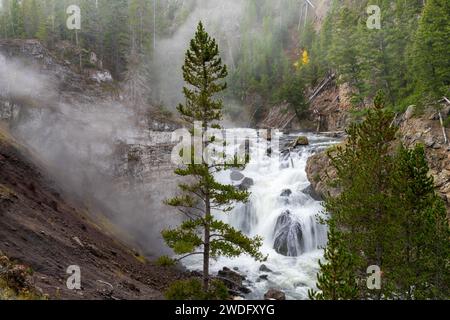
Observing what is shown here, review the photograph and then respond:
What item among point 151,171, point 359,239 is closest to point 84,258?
point 359,239

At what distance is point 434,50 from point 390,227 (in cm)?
2214

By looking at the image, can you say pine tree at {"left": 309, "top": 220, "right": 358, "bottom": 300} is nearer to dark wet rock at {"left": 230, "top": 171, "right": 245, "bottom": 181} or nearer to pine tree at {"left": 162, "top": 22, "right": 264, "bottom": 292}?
pine tree at {"left": 162, "top": 22, "right": 264, "bottom": 292}

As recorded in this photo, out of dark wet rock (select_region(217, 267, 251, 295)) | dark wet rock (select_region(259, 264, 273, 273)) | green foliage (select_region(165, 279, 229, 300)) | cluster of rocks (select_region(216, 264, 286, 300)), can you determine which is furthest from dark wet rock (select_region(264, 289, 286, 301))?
green foliage (select_region(165, 279, 229, 300))

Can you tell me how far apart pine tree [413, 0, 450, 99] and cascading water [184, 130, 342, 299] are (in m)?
14.1

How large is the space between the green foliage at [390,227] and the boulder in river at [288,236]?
465 inches

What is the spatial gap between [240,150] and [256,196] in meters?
13.9

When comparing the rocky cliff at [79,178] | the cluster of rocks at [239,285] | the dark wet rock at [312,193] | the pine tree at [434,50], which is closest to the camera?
the rocky cliff at [79,178]

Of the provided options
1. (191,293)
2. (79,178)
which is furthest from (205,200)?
(79,178)

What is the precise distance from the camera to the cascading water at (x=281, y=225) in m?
28.7

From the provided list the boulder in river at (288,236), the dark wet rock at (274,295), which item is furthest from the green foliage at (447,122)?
the dark wet rock at (274,295)

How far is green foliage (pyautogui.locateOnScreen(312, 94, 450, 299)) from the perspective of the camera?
16438 mm

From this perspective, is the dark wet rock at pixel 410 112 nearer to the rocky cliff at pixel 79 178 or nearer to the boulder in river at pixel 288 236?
the boulder in river at pixel 288 236
